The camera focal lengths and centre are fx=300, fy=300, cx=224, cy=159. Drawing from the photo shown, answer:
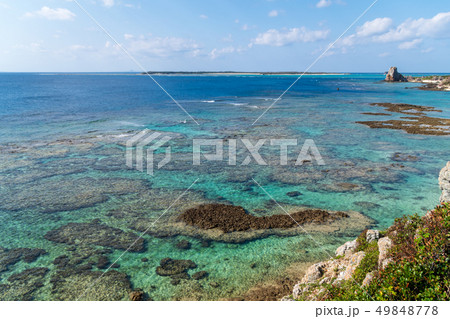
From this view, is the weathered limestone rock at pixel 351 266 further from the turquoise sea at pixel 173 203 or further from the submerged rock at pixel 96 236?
the submerged rock at pixel 96 236

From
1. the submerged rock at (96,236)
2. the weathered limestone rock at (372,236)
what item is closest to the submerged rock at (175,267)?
the submerged rock at (96,236)

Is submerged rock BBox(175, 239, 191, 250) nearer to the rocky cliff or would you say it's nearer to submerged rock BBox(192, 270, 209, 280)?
submerged rock BBox(192, 270, 209, 280)

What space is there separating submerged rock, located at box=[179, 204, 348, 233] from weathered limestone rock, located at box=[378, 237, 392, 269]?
25.0ft

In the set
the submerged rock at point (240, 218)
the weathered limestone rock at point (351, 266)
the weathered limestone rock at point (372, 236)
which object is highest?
the weathered limestone rock at point (372, 236)

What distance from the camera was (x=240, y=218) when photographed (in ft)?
61.4

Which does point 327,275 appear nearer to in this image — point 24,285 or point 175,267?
point 175,267

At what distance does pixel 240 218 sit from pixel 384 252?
32.3 feet

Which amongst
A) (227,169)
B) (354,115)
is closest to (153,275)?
(227,169)

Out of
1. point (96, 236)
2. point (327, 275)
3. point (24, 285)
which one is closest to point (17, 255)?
point (24, 285)

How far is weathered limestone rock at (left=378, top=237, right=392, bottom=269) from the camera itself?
30.2 feet

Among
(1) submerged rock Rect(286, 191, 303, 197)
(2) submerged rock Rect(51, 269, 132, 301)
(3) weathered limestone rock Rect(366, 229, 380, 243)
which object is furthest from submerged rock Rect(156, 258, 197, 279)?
(1) submerged rock Rect(286, 191, 303, 197)

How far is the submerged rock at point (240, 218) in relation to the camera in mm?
17891

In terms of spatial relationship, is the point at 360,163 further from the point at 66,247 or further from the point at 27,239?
the point at 27,239

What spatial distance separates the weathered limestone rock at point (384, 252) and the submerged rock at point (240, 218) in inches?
300
